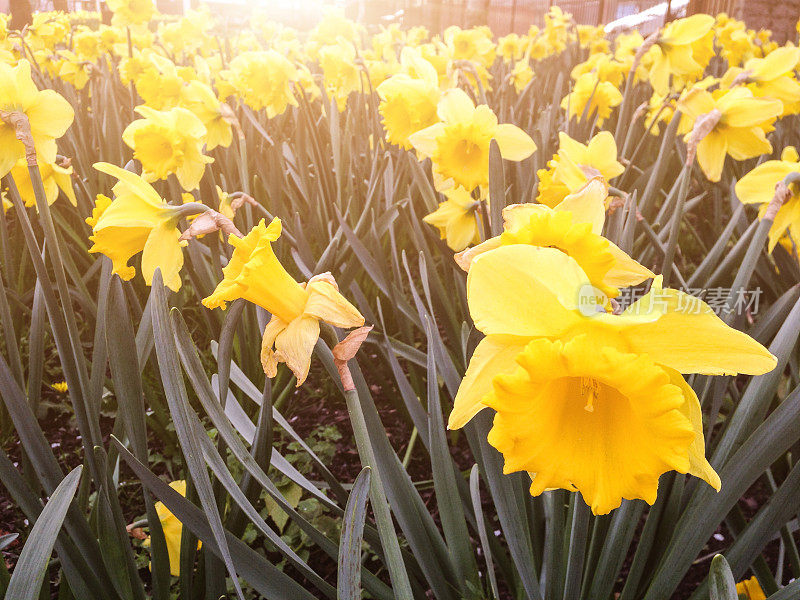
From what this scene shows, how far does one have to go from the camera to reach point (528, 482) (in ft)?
3.53

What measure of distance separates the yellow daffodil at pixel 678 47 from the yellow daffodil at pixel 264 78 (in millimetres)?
1435

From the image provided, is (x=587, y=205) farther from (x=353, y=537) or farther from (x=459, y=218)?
(x=459, y=218)

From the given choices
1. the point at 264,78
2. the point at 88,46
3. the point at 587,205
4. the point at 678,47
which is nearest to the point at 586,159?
the point at 587,205

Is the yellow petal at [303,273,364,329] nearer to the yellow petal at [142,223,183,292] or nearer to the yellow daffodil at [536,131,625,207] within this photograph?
the yellow petal at [142,223,183,292]

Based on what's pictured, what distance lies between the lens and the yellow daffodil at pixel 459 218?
157cm

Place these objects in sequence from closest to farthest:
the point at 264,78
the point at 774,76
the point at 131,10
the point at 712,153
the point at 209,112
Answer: the point at 712,153, the point at 774,76, the point at 209,112, the point at 264,78, the point at 131,10

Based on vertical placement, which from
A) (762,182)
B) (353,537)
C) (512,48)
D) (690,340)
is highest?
(690,340)

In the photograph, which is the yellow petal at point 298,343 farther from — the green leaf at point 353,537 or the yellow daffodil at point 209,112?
the yellow daffodil at point 209,112

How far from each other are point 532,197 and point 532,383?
4.36 feet

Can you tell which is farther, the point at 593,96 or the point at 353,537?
the point at 593,96

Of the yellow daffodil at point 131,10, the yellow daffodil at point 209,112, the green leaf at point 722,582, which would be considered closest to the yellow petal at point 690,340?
the green leaf at point 722,582

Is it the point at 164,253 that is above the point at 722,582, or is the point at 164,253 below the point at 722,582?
above

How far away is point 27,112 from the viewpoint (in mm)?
1227

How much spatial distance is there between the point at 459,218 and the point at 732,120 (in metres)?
0.70
